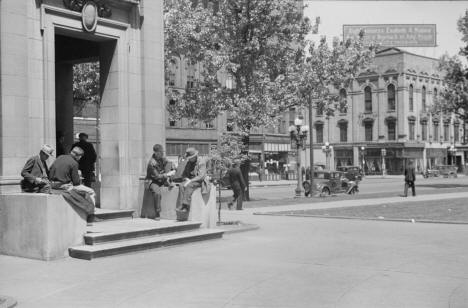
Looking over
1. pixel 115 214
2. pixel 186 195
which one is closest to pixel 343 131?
pixel 186 195

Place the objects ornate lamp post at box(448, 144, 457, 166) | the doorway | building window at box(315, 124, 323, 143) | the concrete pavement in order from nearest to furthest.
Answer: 1. the concrete pavement
2. the doorway
3. ornate lamp post at box(448, 144, 457, 166)
4. building window at box(315, 124, 323, 143)

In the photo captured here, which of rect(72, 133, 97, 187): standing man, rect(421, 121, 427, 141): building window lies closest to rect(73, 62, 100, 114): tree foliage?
rect(72, 133, 97, 187): standing man

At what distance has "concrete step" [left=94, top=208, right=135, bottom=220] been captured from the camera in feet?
44.5

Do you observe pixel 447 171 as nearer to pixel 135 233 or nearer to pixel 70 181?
pixel 135 233

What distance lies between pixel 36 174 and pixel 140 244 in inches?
91.4

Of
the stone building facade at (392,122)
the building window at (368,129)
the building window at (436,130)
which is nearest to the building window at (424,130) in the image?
the stone building facade at (392,122)

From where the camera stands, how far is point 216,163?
1691 cm

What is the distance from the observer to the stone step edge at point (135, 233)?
11172 mm

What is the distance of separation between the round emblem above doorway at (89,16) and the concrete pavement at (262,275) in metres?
5.56

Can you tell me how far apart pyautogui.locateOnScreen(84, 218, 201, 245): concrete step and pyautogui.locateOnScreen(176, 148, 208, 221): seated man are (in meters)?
0.39

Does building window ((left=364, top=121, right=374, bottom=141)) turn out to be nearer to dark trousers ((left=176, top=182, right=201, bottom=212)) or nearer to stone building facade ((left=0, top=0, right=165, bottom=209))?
stone building facade ((left=0, top=0, right=165, bottom=209))

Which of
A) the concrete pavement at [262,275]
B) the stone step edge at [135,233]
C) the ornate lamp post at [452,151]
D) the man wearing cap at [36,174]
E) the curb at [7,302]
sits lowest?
the concrete pavement at [262,275]

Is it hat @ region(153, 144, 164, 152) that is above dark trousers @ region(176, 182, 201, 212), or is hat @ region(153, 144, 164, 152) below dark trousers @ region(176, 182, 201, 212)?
above

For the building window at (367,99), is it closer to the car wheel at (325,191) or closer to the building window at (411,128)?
the building window at (411,128)
